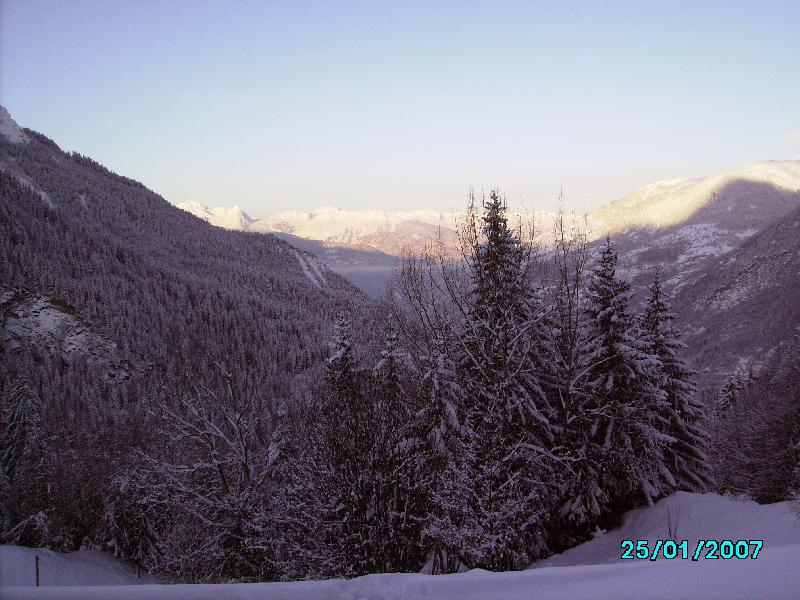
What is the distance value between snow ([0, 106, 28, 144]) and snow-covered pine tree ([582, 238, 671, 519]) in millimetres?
229511

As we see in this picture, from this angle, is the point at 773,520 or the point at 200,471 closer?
the point at 773,520

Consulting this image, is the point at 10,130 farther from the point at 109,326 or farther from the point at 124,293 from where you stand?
the point at 109,326

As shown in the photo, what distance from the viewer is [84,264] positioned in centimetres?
11362

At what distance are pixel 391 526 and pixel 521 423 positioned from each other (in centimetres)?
506

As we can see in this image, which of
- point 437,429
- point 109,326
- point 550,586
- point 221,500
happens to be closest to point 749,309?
point 437,429

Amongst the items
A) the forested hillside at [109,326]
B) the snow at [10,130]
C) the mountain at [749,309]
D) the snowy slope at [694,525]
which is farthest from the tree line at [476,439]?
the snow at [10,130]

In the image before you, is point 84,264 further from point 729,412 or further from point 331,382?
point 729,412

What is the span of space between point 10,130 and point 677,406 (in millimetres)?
242287

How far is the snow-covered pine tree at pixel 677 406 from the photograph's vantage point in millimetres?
16984

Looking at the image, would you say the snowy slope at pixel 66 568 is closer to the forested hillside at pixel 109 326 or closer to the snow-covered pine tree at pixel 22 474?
the forested hillside at pixel 109 326

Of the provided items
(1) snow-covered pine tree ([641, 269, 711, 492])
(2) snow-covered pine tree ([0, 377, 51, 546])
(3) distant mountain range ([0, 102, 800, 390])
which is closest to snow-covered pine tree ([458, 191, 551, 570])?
(1) snow-covered pine tree ([641, 269, 711, 492])

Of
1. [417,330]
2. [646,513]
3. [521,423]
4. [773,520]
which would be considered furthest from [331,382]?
[773,520]

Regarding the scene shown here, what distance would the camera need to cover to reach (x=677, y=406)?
17312 mm

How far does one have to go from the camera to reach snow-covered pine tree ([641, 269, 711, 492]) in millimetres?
16984
